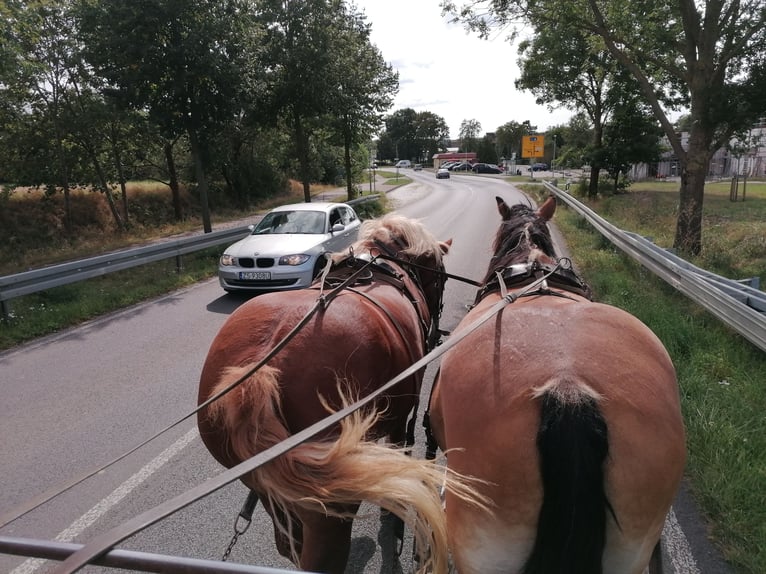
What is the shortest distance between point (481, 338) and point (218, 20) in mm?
12946

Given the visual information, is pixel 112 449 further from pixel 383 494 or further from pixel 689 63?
pixel 689 63

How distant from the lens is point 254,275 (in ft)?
28.3

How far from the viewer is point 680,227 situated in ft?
35.3

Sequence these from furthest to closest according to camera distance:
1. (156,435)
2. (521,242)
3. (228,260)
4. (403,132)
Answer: (403,132) → (228,260) → (521,242) → (156,435)

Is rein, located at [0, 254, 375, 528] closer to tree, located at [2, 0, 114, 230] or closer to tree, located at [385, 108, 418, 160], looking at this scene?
tree, located at [2, 0, 114, 230]

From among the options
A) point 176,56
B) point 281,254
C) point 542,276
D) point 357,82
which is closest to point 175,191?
point 357,82

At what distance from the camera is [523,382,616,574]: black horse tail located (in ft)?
4.97

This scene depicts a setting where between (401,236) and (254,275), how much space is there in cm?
517

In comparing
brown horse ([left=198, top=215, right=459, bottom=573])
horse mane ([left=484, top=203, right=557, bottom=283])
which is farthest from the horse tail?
horse mane ([left=484, top=203, right=557, bottom=283])

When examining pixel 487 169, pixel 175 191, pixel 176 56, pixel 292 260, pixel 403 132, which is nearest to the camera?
pixel 292 260

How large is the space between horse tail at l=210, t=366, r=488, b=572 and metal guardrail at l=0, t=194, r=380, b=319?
25.4 ft

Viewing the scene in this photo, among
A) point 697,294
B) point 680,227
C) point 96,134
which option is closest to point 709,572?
point 697,294

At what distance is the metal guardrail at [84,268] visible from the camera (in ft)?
25.3

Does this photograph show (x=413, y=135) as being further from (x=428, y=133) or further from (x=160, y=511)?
(x=160, y=511)
